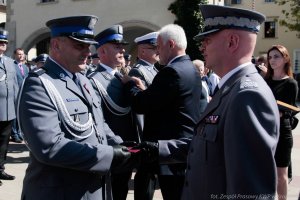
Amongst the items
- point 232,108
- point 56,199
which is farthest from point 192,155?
point 56,199

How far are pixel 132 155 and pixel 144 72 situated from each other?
197cm

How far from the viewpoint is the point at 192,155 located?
6.97 feet

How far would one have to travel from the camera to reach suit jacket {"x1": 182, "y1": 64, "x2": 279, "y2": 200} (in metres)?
1.74

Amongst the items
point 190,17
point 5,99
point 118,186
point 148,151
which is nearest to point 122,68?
point 118,186

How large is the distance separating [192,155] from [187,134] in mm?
1424

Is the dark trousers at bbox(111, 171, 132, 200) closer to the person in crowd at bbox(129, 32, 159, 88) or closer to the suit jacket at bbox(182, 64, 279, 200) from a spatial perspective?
the person in crowd at bbox(129, 32, 159, 88)

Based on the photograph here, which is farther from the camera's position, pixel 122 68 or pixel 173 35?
pixel 122 68

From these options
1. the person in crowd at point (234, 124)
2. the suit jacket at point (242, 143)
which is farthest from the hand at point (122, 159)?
the suit jacket at point (242, 143)

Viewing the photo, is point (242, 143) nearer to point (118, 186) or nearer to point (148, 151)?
point (148, 151)

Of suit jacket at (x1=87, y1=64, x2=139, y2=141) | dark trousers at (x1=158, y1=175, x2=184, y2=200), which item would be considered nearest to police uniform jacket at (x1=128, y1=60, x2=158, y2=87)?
suit jacket at (x1=87, y1=64, x2=139, y2=141)

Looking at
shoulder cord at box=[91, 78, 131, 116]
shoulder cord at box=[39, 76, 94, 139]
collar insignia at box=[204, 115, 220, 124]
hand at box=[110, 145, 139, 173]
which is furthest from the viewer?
shoulder cord at box=[91, 78, 131, 116]

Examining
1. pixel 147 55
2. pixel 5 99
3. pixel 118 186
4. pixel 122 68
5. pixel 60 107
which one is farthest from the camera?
pixel 5 99

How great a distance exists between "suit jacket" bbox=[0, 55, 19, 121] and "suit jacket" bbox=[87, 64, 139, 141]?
8.09 feet

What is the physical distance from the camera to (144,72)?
4.49m
